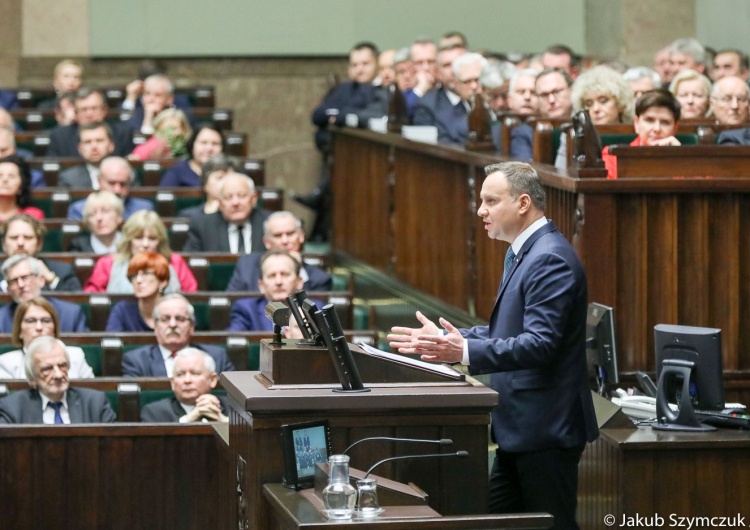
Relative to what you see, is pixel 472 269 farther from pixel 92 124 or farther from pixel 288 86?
pixel 288 86

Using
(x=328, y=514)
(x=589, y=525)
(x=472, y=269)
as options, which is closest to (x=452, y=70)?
(x=472, y=269)

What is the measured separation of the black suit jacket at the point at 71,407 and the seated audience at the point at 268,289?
1168 mm

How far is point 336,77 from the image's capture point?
36.7ft

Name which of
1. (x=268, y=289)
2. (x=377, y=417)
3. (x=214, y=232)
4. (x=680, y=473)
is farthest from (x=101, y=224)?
(x=377, y=417)

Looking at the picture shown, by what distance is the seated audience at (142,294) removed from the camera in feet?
22.5

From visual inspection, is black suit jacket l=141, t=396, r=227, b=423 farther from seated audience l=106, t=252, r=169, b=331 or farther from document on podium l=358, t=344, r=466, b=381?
document on podium l=358, t=344, r=466, b=381

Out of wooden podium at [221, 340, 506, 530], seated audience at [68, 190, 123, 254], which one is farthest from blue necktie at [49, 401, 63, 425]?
wooden podium at [221, 340, 506, 530]

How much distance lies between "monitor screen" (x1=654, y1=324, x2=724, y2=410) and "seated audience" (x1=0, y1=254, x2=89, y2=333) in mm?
3329

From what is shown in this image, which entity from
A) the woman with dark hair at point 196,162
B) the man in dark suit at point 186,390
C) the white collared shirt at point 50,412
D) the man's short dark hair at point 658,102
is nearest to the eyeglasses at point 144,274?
the man in dark suit at point 186,390

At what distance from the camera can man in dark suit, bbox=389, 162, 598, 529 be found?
12.4 feet

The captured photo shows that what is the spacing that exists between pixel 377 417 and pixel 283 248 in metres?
3.88

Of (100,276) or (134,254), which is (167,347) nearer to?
(134,254)

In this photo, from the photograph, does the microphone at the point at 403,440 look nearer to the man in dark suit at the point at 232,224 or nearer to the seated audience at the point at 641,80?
the seated audience at the point at 641,80

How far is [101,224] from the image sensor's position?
786cm
